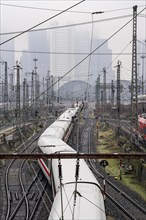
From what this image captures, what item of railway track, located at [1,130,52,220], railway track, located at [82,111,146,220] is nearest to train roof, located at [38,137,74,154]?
railway track, located at [1,130,52,220]

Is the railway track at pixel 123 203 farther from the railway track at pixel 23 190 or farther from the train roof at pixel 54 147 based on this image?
the railway track at pixel 23 190

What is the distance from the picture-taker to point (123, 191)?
15.3 m

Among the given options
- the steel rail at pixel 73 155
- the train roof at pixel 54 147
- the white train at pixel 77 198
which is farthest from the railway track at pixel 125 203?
the steel rail at pixel 73 155

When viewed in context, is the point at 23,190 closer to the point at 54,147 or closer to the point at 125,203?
the point at 54,147

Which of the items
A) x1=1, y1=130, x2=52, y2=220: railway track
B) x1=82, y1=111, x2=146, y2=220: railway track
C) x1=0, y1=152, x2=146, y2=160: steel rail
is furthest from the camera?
x1=1, y1=130, x2=52, y2=220: railway track

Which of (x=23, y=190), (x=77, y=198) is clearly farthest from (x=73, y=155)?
(x=23, y=190)

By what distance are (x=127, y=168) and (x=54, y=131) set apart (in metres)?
5.40

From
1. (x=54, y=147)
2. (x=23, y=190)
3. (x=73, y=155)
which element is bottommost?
(x=23, y=190)

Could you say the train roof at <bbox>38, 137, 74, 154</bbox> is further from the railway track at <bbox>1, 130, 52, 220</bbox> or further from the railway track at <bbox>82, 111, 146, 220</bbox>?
the railway track at <bbox>82, 111, 146, 220</bbox>

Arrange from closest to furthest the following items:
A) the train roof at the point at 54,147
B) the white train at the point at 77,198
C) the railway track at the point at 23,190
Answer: the white train at the point at 77,198 → the railway track at the point at 23,190 → the train roof at the point at 54,147

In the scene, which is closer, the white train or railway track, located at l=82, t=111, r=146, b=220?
the white train

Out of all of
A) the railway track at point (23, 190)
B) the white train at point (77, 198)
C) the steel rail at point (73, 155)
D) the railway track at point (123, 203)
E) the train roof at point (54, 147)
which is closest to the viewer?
the steel rail at point (73, 155)

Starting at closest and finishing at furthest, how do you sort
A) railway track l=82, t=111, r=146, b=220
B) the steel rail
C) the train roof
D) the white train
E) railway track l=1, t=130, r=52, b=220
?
the steel rail
the white train
railway track l=82, t=111, r=146, b=220
railway track l=1, t=130, r=52, b=220
the train roof

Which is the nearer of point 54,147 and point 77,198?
point 77,198
